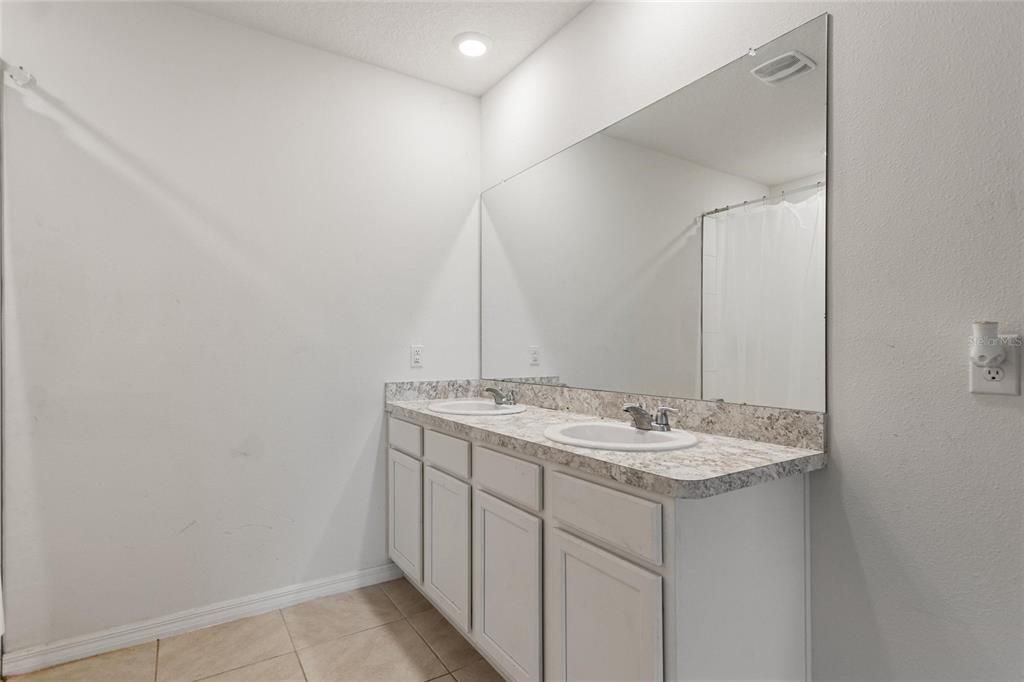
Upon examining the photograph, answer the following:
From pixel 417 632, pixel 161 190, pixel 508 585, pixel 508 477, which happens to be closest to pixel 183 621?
pixel 417 632

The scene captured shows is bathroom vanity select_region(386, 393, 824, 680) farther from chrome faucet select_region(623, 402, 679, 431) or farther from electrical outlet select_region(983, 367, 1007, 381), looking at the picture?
electrical outlet select_region(983, 367, 1007, 381)

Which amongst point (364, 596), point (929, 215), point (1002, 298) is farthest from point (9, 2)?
point (1002, 298)

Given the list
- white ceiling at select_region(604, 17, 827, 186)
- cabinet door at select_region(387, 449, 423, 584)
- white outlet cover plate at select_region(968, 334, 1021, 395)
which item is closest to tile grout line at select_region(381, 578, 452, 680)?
cabinet door at select_region(387, 449, 423, 584)

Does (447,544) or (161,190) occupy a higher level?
(161,190)

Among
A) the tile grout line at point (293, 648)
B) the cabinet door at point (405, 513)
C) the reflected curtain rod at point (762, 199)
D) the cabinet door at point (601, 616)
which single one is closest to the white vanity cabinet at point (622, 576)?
the cabinet door at point (601, 616)

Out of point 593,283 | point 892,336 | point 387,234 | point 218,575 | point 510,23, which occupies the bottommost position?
point 218,575

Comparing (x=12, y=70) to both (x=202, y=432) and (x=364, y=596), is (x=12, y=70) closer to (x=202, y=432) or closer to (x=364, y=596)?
(x=202, y=432)

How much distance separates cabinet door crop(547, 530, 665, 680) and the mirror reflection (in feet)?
2.19

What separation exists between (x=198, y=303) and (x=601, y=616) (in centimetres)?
191

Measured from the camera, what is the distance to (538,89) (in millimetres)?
2438

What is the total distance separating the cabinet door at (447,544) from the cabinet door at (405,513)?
0.06 metres

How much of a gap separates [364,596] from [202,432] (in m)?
1.01

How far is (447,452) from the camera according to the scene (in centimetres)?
198

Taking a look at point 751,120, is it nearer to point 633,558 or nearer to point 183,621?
point 633,558
